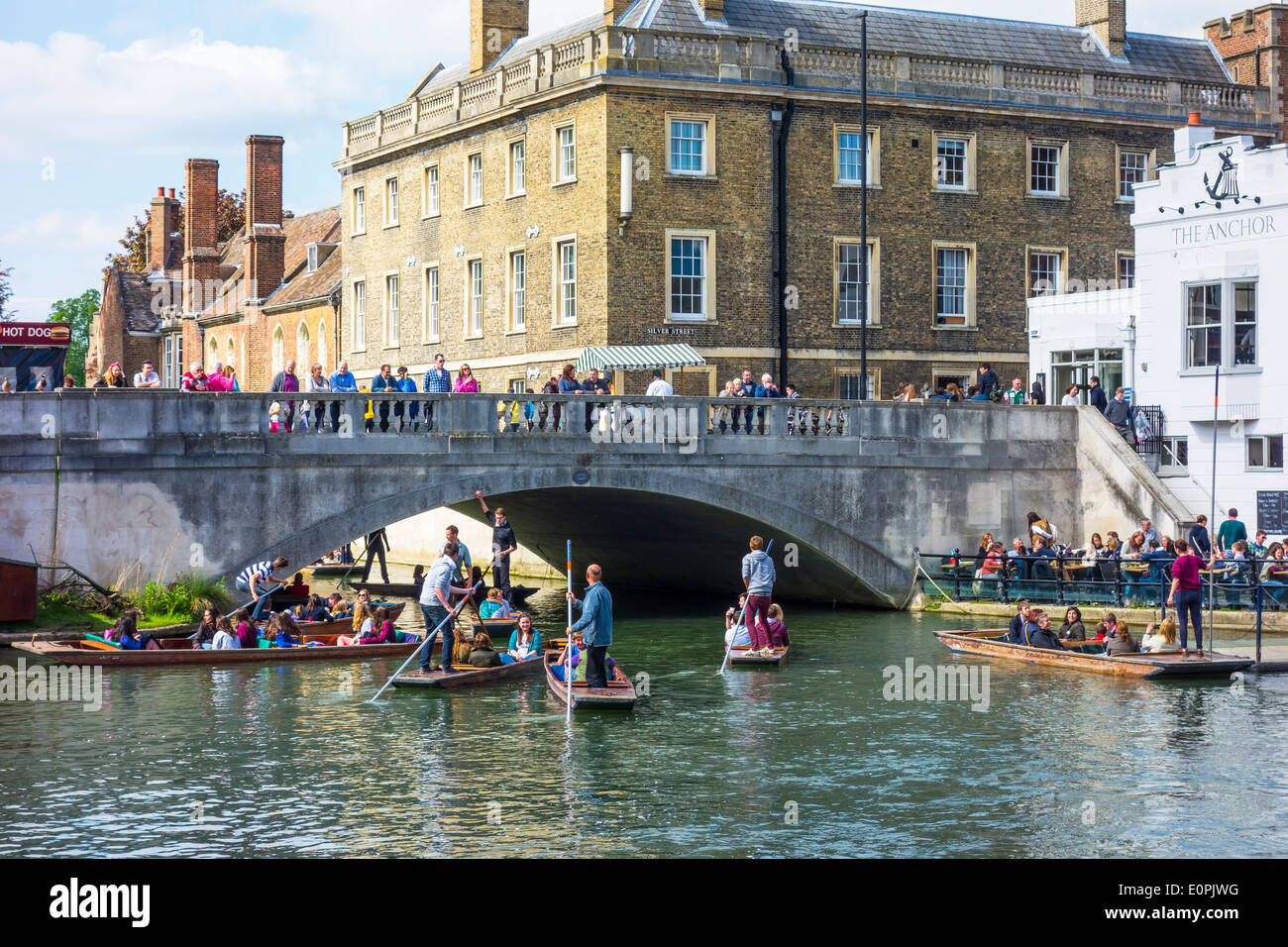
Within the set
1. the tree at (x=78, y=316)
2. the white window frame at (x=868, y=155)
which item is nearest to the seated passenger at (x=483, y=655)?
the white window frame at (x=868, y=155)

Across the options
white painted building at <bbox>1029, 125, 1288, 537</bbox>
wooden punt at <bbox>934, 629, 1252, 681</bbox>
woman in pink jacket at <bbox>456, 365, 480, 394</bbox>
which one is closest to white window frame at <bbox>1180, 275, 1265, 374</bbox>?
white painted building at <bbox>1029, 125, 1288, 537</bbox>

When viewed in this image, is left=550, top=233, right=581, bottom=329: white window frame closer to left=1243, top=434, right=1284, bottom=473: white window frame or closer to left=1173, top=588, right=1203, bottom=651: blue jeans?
left=1243, top=434, right=1284, bottom=473: white window frame

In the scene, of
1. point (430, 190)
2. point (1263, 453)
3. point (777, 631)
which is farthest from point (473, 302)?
point (1263, 453)

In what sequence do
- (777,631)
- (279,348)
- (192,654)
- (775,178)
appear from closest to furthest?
(192,654) → (777,631) → (775,178) → (279,348)

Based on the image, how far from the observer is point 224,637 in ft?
87.5

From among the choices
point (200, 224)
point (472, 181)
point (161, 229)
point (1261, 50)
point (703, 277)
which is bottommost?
point (703, 277)

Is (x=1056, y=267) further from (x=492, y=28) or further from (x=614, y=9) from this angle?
(x=492, y=28)

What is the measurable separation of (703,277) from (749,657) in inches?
662

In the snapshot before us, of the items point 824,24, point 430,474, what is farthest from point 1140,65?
point 430,474

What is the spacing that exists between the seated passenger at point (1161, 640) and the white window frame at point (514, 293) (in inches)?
897

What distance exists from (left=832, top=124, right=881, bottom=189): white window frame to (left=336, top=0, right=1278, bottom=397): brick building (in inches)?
→ 2.3

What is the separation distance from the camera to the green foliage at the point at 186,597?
28734 mm

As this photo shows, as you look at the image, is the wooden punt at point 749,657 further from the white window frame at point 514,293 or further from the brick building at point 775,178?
the white window frame at point 514,293
